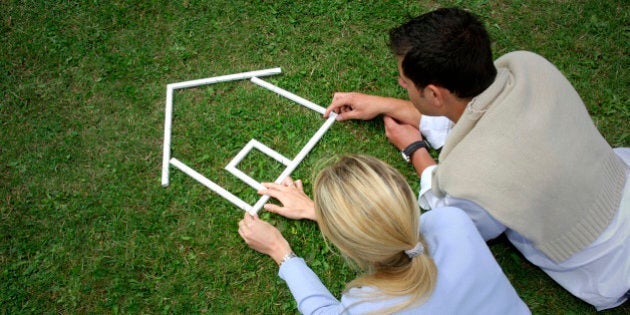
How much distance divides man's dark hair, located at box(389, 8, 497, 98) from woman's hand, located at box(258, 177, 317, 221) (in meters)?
1.25

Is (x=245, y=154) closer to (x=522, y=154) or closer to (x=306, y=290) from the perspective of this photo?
(x=306, y=290)

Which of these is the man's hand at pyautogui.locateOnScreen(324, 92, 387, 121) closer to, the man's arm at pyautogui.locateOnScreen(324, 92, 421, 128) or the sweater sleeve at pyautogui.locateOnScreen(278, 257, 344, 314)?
the man's arm at pyautogui.locateOnScreen(324, 92, 421, 128)

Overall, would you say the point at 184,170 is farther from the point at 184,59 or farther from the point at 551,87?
the point at 551,87

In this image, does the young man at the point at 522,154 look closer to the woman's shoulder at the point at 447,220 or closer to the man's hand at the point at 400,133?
the woman's shoulder at the point at 447,220

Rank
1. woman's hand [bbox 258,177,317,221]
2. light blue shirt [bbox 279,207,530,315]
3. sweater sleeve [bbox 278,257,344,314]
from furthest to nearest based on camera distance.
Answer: woman's hand [bbox 258,177,317,221]
sweater sleeve [bbox 278,257,344,314]
light blue shirt [bbox 279,207,530,315]

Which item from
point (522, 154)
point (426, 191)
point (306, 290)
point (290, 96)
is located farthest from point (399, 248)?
point (290, 96)

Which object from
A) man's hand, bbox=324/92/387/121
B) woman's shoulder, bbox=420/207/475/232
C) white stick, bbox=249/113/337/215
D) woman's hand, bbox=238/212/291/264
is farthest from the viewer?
man's hand, bbox=324/92/387/121

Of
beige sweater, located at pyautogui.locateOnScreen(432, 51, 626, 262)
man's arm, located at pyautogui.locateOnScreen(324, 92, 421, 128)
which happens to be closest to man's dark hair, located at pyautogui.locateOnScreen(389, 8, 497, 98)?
beige sweater, located at pyautogui.locateOnScreen(432, 51, 626, 262)

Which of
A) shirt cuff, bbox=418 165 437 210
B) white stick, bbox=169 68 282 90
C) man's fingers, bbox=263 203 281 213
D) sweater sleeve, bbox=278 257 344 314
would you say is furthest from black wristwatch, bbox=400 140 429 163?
white stick, bbox=169 68 282 90

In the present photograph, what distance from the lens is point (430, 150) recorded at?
→ 11.9 feet

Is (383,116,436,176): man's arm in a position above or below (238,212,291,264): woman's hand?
above

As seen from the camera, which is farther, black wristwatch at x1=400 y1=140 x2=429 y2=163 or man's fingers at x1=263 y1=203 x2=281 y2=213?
black wristwatch at x1=400 y1=140 x2=429 y2=163

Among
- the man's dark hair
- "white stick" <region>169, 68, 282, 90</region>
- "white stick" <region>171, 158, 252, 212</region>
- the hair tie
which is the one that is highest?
the man's dark hair

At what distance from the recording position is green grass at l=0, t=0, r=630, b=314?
10.6ft
